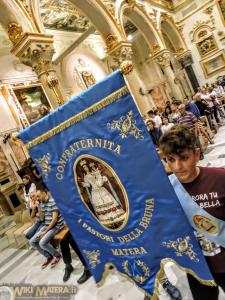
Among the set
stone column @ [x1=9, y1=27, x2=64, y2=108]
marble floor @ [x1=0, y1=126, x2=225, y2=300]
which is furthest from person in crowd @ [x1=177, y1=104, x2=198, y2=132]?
stone column @ [x1=9, y1=27, x2=64, y2=108]

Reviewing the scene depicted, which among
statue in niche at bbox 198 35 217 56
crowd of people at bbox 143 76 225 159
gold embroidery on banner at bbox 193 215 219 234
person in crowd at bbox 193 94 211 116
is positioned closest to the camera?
gold embroidery on banner at bbox 193 215 219 234

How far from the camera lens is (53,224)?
12.4 feet

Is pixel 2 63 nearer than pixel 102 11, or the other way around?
pixel 102 11

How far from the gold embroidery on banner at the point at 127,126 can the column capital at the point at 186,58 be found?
1665 centimetres

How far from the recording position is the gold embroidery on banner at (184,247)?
152 centimetres

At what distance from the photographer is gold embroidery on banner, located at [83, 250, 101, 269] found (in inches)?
75.7

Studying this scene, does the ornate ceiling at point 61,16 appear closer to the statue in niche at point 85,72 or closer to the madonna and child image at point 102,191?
the statue in niche at point 85,72

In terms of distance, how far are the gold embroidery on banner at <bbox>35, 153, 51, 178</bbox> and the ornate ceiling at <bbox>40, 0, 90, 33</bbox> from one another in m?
10.3

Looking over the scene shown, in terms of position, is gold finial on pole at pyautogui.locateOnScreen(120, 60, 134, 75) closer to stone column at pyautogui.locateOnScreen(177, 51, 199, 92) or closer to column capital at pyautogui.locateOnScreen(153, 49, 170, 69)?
column capital at pyautogui.locateOnScreen(153, 49, 170, 69)

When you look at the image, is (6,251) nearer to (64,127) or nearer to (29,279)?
(29,279)

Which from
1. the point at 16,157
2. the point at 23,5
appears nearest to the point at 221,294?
the point at 23,5

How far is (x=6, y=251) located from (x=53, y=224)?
2629 mm

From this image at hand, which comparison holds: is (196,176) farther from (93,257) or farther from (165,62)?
(165,62)

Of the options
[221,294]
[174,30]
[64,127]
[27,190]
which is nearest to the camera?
[64,127]
